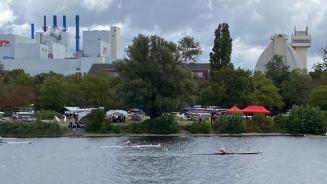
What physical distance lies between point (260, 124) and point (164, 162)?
1485 inches

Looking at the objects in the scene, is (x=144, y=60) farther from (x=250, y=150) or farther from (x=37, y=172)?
(x=37, y=172)

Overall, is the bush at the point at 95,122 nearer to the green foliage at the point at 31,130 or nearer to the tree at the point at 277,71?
A: the green foliage at the point at 31,130

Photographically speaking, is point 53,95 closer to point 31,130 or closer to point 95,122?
point 31,130

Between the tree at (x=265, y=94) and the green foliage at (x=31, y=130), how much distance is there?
37864 mm

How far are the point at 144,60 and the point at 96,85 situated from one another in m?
27.9

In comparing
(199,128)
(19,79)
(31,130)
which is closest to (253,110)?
(199,128)

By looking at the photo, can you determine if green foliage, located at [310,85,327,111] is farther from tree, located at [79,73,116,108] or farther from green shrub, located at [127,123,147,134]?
tree, located at [79,73,116,108]

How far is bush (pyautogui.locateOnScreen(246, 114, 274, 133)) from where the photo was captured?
3585 inches

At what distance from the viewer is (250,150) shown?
6762 cm

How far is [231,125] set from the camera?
89250mm

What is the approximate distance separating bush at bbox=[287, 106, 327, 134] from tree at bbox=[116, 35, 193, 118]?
50.6ft

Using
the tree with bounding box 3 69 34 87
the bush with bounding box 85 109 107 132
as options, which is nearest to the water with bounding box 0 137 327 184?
the bush with bounding box 85 109 107 132

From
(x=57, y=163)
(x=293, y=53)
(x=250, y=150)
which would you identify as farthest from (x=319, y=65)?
(x=57, y=163)

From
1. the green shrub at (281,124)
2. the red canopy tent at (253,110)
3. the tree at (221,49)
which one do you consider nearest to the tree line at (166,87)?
the tree at (221,49)
